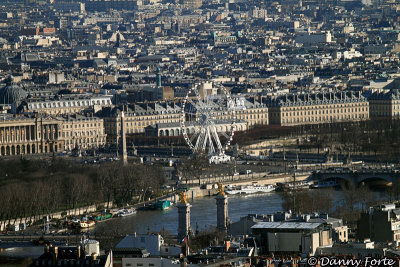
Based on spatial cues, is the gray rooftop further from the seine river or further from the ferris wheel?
the ferris wheel

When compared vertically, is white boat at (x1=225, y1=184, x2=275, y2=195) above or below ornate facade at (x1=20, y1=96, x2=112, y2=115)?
above

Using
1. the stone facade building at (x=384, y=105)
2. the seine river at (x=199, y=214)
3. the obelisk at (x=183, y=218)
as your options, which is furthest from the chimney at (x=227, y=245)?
the stone facade building at (x=384, y=105)

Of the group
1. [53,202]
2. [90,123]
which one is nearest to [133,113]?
[90,123]

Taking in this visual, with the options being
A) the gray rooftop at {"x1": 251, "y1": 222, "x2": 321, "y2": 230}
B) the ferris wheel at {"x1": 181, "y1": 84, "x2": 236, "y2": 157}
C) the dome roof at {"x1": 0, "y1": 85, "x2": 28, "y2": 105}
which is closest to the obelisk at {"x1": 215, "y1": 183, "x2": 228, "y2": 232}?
the gray rooftop at {"x1": 251, "y1": 222, "x2": 321, "y2": 230}

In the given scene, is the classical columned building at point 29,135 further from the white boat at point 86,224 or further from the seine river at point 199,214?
the white boat at point 86,224

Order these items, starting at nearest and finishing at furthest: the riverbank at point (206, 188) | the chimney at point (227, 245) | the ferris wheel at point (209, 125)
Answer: the chimney at point (227, 245) → the riverbank at point (206, 188) → the ferris wheel at point (209, 125)

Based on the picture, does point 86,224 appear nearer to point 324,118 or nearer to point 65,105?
point 65,105

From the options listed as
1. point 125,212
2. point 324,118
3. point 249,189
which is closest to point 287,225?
point 125,212
